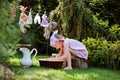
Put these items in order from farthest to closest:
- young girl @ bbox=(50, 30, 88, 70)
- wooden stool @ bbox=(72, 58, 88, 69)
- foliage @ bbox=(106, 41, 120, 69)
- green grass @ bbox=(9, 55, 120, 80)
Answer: foliage @ bbox=(106, 41, 120, 69), wooden stool @ bbox=(72, 58, 88, 69), young girl @ bbox=(50, 30, 88, 70), green grass @ bbox=(9, 55, 120, 80)

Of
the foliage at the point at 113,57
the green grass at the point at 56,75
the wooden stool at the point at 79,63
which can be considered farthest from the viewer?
the foliage at the point at 113,57

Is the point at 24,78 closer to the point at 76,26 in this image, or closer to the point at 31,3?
the point at 76,26

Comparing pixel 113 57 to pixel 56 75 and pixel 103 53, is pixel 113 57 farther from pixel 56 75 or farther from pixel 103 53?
pixel 56 75

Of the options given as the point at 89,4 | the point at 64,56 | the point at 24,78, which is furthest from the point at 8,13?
the point at 89,4

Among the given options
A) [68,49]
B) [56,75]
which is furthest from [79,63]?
[56,75]

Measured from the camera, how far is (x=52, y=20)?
29.8ft

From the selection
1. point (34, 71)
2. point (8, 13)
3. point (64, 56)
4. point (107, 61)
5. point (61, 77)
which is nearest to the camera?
point (8, 13)

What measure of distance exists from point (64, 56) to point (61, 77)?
1.36 metres

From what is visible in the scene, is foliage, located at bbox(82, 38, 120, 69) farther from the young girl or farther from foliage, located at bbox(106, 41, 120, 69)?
the young girl

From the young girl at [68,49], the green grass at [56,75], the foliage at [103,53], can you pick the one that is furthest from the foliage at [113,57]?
the green grass at [56,75]

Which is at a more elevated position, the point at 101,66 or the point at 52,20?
the point at 52,20

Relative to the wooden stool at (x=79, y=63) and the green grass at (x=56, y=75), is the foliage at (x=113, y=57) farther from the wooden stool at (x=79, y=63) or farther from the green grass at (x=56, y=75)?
the green grass at (x=56, y=75)

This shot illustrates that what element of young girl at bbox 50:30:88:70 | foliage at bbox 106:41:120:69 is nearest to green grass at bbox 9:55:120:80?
young girl at bbox 50:30:88:70

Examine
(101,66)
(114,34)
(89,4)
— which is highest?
(89,4)
